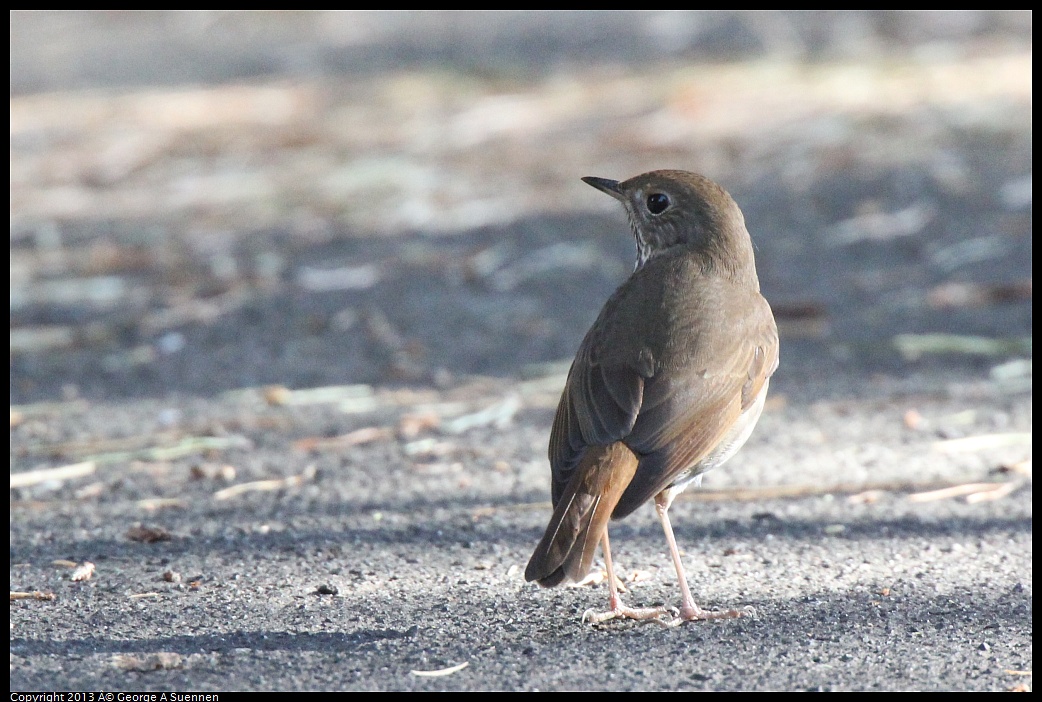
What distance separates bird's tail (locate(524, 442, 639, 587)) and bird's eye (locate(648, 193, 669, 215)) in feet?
3.90

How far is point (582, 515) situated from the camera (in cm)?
399

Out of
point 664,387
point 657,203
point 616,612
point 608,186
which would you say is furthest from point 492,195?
point 616,612

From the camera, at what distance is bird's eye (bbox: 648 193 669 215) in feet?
16.5

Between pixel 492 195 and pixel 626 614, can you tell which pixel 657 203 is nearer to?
pixel 626 614

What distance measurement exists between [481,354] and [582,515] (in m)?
3.63

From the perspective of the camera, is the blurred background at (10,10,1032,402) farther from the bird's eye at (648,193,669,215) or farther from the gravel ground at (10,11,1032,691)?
the bird's eye at (648,193,669,215)

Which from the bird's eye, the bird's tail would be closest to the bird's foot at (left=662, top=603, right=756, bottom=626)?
the bird's tail

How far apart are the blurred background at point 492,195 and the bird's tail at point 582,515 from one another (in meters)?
2.78

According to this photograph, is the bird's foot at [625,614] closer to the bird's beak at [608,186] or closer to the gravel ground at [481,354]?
the gravel ground at [481,354]

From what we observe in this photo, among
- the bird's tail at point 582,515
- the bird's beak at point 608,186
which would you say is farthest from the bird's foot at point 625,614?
the bird's beak at point 608,186

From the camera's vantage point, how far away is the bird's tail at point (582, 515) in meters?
3.88

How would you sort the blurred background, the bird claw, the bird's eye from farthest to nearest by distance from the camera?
the blurred background
the bird's eye
the bird claw

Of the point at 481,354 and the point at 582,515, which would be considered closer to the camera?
the point at 582,515

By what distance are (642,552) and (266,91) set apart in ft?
33.3
